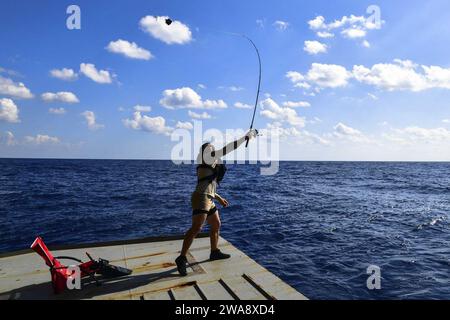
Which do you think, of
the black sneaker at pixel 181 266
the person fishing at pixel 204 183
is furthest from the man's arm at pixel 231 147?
the black sneaker at pixel 181 266

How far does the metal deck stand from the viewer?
18.5 feet

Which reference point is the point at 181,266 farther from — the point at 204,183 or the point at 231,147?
the point at 231,147

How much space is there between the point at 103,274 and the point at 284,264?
8.77 metres

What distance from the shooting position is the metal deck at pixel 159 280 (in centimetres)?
565

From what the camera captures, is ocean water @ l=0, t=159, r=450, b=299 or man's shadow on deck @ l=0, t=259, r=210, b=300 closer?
man's shadow on deck @ l=0, t=259, r=210, b=300

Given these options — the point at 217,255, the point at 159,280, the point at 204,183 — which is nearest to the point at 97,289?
the point at 159,280

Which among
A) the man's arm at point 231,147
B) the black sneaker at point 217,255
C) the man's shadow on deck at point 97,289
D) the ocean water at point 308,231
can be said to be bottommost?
the ocean water at point 308,231

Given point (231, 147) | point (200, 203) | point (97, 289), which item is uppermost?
point (231, 147)

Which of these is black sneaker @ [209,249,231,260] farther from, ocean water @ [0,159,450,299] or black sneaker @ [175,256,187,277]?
ocean water @ [0,159,450,299]

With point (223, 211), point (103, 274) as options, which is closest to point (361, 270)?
point (103, 274)

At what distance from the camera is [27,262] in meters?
7.60

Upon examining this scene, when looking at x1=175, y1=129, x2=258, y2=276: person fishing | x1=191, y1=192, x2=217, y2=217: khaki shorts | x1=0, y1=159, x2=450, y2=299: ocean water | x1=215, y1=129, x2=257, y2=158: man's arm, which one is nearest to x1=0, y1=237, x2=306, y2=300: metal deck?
x1=175, y1=129, x2=258, y2=276: person fishing

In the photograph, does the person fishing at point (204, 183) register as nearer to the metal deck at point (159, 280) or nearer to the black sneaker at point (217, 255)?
the metal deck at point (159, 280)

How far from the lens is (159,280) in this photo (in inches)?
249
